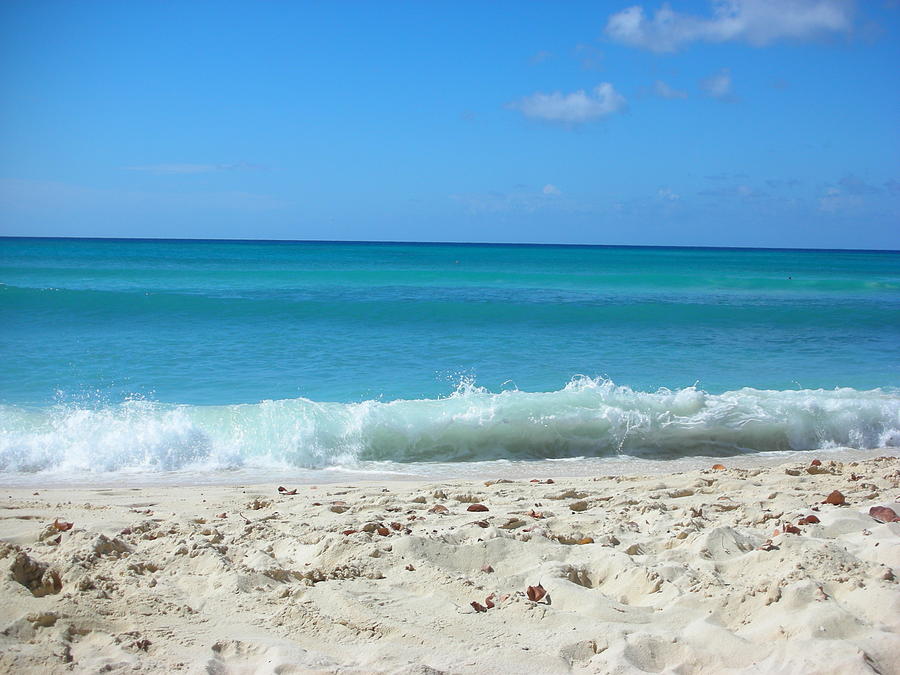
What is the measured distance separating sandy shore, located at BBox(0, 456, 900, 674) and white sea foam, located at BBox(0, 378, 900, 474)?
2.88 metres

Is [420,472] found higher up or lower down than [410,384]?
lower down

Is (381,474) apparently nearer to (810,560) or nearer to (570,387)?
(570,387)

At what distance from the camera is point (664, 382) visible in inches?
469

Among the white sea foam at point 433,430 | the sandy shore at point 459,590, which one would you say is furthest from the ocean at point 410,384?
the sandy shore at point 459,590

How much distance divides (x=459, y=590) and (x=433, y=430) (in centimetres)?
533

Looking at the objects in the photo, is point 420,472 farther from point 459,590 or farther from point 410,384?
point 459,590

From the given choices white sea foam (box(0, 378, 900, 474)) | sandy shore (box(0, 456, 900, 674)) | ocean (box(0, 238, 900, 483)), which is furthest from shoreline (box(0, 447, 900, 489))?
sandy shore (box(0, 456, 900, 674))

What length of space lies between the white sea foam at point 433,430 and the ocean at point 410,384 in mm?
25

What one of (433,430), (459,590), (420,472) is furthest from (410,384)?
(459,590)

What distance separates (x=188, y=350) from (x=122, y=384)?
10.9 ft

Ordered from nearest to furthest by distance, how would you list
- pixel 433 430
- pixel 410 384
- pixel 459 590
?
1. pixel 459 590
2. pixel 433 430
3. pixel 410 384

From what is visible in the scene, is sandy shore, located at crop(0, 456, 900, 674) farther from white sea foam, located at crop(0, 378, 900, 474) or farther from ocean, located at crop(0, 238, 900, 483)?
ocean, located at crop(0, 238, 900, 483)

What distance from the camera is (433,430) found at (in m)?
8.82

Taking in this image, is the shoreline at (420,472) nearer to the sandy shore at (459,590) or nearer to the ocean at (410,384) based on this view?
the ocean at (410,384)
